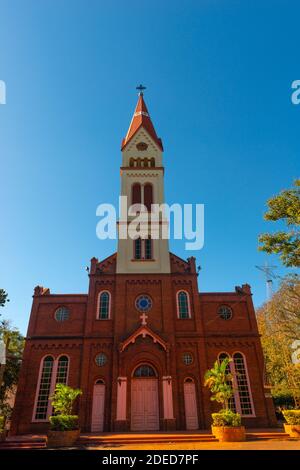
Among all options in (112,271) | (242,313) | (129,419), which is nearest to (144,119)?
(112,271)

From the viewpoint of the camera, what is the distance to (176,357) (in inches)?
775

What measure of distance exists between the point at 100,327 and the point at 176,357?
534cm

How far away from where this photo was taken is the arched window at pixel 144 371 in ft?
63.2

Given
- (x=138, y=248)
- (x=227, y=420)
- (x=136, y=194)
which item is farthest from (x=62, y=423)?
(x=136, y=194)

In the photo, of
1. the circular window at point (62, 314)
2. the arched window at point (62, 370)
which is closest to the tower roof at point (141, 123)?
the circular window at point (62, 314)

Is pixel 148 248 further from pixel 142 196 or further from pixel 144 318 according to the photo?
pixel 144 318

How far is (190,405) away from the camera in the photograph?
60.9 ft

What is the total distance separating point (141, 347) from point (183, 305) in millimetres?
4154

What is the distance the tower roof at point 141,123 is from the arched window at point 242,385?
18.8m

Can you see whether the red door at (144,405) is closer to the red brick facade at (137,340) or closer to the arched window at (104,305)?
the red brick facade at (137,340)
